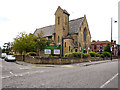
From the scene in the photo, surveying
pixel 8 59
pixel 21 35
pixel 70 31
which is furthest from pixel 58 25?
pixel 8 59

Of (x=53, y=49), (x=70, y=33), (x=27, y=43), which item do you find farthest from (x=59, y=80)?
(x=70, y=33)

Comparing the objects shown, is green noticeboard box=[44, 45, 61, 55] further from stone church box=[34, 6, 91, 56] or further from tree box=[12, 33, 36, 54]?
stone church box=[34, 6, 91, 56]

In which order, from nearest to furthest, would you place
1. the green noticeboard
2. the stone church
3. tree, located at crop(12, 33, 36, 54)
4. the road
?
the road → the green noticeboard → tree, located at crop(12, 33, 36, 54) → the stone church

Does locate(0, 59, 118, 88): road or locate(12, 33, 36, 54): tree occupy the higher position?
locate(12, 33, 36, 54): tree

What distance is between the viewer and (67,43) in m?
38.8

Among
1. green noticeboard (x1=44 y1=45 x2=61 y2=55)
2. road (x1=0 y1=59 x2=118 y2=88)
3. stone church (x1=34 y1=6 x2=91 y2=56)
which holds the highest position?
stone church (x1=34 y1=6 x2=91 y2=56)

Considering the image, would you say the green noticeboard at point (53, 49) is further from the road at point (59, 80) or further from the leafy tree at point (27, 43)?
the road at point (59, 80)

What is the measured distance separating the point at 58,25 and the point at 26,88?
130ft


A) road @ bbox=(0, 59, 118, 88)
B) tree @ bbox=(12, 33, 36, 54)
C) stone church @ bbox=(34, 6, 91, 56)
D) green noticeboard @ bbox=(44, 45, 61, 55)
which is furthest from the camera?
stone church @ bbox=(34, 6, 91, 56)

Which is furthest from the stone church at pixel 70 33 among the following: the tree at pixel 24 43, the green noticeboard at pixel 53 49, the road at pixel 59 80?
the road at pixel 59 80

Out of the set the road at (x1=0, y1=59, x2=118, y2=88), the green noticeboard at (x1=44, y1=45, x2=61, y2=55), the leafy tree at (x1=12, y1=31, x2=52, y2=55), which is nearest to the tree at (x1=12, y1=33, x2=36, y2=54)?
the leafy tree at (x1=12, y1=31, x2=52, y2=55)

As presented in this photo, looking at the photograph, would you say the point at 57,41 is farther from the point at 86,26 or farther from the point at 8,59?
the point at 8,59

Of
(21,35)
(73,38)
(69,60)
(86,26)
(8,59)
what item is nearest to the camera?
(69,60)

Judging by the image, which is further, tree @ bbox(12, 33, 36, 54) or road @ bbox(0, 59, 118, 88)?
tree @ bbox(12, 33, 36, 54)
